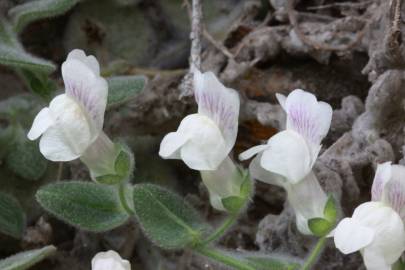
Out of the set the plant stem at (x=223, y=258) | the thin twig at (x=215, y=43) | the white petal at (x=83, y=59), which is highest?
the white petal at (x=83, y=59)

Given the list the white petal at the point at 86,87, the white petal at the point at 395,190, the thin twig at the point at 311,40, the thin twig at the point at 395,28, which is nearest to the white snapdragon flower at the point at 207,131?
the white petal at the point at 86,87

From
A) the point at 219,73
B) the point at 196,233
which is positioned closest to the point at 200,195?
the point at 219,73

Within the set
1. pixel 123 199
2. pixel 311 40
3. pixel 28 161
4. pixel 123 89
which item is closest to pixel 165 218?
pixel 123 199

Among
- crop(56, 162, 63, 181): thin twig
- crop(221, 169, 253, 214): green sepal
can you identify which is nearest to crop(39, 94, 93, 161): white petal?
crop(221, 169, 253, 214): green sepal

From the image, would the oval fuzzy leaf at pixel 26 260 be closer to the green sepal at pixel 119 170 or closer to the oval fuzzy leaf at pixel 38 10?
the green sepal at pixel 119 170

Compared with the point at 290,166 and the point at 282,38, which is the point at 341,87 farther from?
the point at 290,166

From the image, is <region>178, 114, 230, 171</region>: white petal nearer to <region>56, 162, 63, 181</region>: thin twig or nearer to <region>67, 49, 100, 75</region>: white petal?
<region>67, 49, 100, 75</region>: white petal

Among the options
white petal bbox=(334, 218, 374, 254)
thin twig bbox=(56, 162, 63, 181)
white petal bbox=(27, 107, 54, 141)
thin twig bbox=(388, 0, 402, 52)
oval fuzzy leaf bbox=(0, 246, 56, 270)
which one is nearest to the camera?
white petal bbox=(334, 218, 374, 254)

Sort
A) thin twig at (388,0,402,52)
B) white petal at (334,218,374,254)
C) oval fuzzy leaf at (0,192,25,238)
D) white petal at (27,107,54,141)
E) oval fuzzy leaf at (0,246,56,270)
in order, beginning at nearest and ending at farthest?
white petal at (334,218,374,254) → white petal at (27,107,54,141) → oval fuzzy leaf at (0,246,56,270) → thin twig at (388,0,402,52) → oval fuzzy leaf at (0,192,25,238)
